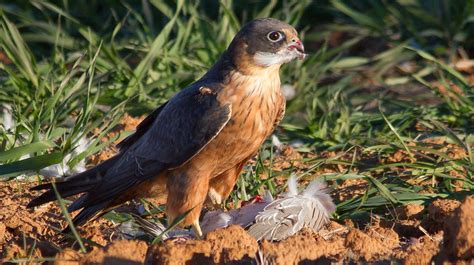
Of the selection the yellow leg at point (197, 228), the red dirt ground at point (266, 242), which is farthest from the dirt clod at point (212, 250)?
the yellow leg at point (197, 228)

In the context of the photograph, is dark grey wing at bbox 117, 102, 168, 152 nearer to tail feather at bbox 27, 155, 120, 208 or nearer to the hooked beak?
tail feather at bbox 27, 155, 120, 208

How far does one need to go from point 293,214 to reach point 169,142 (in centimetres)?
77

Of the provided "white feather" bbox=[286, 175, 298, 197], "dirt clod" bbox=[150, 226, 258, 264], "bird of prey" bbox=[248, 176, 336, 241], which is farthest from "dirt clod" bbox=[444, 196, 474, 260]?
"white feather" bbox=[286, 175, 298, 197]

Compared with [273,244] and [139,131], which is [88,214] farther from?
[273,244]

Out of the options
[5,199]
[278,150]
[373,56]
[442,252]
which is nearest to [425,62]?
[373,56]

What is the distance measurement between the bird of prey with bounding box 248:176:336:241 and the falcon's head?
0.64 meters

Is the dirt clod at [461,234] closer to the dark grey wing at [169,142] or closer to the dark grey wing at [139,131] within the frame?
the dark grey wing at [169,142]

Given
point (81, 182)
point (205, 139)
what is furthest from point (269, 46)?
point (81, 182)

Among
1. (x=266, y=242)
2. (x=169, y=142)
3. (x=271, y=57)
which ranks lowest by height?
(x=169, y=142)

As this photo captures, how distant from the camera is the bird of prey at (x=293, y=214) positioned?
5160mm

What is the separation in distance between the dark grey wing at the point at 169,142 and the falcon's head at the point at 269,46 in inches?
11.9

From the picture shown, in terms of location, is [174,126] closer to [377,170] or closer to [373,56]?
[377,170]

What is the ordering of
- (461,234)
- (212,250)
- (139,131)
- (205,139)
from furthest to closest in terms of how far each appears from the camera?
(139,131), (205,139), (212,250), (461,234)

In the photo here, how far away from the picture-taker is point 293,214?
5.26 metres
